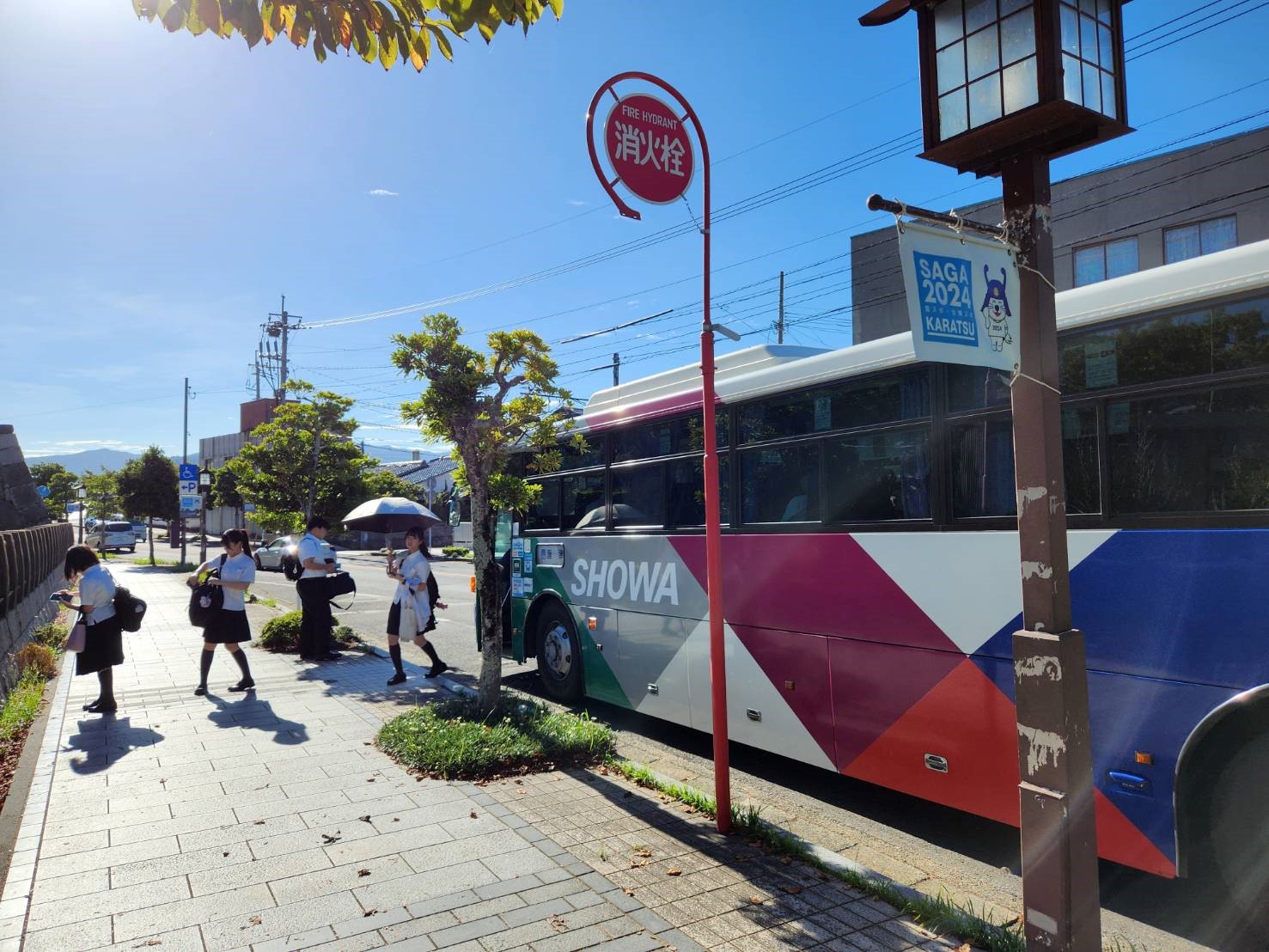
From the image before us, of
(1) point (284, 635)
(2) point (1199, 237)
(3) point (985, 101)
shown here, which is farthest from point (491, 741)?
(2) point (1199, 237)

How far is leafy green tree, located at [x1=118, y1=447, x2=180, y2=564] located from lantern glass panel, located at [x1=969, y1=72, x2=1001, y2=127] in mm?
47477

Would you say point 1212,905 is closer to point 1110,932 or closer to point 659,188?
point 1110,932

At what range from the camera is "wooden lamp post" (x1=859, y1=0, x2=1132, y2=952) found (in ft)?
10.3

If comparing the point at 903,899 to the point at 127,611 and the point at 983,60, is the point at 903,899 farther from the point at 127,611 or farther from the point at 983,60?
the point at 127,611

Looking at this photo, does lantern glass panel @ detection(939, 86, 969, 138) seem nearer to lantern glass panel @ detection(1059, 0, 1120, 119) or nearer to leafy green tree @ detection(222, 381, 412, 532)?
lantern glass panel @ detection(1059, 0, 1120, 119)

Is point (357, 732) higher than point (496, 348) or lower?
lower

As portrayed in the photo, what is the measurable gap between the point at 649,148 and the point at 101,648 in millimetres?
7100

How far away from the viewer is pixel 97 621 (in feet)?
27.8

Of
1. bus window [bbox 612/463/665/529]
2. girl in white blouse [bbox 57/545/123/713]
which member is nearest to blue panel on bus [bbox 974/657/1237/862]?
bus window [bbox 612/463/665/529]

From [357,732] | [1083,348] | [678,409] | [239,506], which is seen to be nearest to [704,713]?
[678,409]

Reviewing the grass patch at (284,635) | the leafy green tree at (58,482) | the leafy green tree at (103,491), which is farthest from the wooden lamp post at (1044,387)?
the leafy green tree at (58,482)

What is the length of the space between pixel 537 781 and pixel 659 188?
13.9 feet

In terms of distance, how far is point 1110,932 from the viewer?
4230 millimetres

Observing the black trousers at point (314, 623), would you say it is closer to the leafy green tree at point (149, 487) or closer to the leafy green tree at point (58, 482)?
the leafy green tree at point (149, 487)
